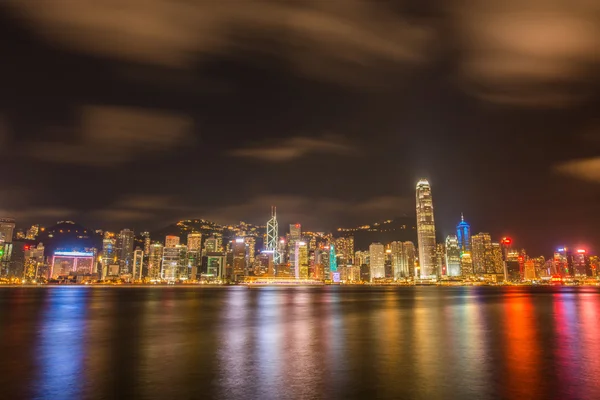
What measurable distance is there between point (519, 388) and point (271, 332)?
80.0 ft

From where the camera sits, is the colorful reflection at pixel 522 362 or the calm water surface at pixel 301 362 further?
the colorful reflection at pixel 522 362

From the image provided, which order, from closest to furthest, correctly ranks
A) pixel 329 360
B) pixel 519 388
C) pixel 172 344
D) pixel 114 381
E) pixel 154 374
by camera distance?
pixel 519 388 < pixel 114 381 < pixel 154 374 < pixel 329 360 < pixel 172 344

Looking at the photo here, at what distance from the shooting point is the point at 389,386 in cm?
2028

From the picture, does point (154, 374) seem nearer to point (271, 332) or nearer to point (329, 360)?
point (329, 360)

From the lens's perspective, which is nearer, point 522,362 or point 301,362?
point 301,362

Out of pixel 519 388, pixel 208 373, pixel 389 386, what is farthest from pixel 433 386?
pixel 208 373

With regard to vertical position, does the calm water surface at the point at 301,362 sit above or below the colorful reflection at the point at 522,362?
above

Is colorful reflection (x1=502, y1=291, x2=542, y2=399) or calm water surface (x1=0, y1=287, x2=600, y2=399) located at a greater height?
calm water surface (x1=0, y1=287, x2=600, y2=399)

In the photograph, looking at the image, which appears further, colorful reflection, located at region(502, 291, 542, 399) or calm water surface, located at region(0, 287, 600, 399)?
colorful reflection, located at region(502, 291, 542, 399)

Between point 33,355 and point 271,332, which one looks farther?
point 271,332

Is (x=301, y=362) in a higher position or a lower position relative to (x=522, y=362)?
higher

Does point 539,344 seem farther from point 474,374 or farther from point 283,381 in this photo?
point 283,381

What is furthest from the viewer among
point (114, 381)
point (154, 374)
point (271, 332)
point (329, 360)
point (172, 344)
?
point (271, 332)

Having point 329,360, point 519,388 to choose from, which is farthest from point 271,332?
point 519,388
